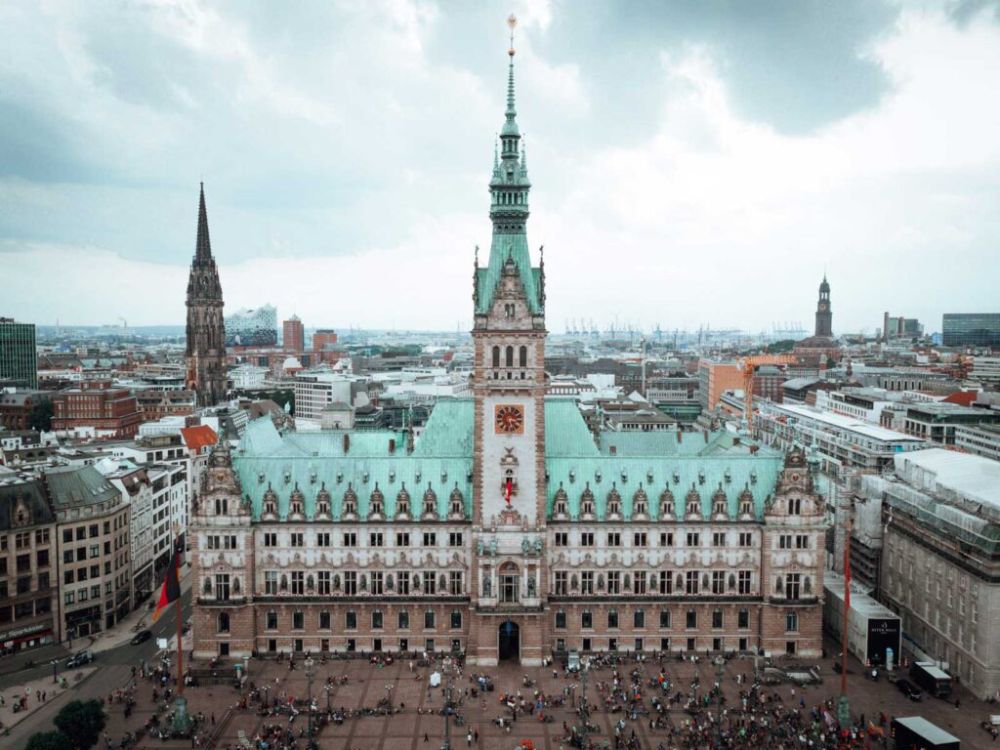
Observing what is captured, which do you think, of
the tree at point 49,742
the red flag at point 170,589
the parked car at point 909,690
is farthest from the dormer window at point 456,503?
the parked car at point 909,690

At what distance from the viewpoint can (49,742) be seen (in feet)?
253

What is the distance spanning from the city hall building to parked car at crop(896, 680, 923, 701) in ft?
39.0

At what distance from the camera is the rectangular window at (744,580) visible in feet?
375

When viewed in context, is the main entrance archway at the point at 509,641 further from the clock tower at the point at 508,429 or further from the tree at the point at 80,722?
the tree at the point at 80,722

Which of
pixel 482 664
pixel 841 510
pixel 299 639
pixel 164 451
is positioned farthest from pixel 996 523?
pixel 164 451

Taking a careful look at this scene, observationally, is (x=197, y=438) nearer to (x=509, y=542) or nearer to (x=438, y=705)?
(x=509, y=542)

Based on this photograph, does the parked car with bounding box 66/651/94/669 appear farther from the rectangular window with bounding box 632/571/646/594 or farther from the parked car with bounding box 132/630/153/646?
the rectangular window with bounding box 632/571/646/594

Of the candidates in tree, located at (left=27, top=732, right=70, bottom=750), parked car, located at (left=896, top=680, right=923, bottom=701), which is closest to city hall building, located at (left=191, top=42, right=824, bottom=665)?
parked car, located at (left=896, top=680, right=923, bottom=701)

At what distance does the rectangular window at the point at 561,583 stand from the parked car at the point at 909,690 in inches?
1553

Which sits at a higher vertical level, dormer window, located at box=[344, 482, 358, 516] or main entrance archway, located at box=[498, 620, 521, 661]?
dormer window, located at box=[344, 482, 358, 516]

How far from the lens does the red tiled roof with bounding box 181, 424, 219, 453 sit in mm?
182375

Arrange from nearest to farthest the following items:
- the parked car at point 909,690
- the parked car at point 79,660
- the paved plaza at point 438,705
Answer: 1. the paved plaza at point 438,705
2. the parked car at point 909,690
3. the parked car at point 79,660

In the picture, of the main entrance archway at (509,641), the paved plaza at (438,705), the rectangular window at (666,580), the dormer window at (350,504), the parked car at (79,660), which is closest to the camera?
the paved plaza at (438,705)

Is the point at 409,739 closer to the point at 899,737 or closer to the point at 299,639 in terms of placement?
the point at 299,639
